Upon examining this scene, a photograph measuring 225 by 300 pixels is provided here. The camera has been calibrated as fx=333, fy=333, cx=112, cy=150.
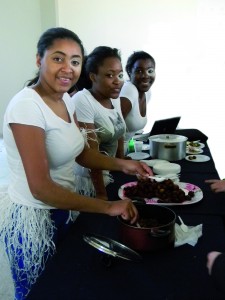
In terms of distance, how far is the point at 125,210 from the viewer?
934 millimetres

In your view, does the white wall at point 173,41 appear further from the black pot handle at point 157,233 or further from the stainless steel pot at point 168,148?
the black pot handle at point 157,233

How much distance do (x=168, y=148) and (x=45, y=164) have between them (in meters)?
0.97

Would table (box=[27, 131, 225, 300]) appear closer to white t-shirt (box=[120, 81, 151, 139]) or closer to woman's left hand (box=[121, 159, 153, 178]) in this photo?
woman's left hand (box=[121, 159, 153, 178])

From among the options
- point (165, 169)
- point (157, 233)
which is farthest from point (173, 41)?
point (157, 233)

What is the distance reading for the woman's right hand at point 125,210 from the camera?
924 millimetres

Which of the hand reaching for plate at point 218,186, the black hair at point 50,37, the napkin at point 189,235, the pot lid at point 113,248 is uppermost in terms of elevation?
the black hair at point 50,37

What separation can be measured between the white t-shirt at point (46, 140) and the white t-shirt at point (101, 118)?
297mm

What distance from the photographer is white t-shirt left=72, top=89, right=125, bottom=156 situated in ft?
4.96

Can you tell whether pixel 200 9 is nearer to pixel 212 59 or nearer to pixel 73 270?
pixel 212 59

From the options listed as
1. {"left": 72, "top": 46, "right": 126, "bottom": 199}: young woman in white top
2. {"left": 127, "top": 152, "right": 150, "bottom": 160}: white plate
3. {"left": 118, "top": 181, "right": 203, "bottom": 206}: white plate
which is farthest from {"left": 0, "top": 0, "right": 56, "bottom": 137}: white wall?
{"left": 118, "top": 181, "right": 203, "bottom": 206}: white plate

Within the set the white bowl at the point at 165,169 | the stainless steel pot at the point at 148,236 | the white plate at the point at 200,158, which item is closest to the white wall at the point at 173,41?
the white plate at the point at 200,158

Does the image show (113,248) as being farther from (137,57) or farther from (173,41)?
(173,41)

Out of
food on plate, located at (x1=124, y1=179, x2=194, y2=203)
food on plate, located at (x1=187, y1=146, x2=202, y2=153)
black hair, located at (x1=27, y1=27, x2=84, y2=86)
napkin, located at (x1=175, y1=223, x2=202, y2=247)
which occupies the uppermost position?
black hair, located at (x1=27, y1=27, x2=84, y2=86)

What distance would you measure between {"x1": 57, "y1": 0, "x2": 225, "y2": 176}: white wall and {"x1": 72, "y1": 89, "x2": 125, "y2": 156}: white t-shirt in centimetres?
214
